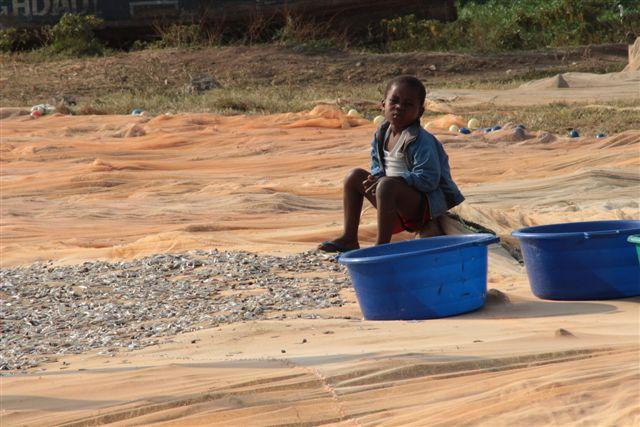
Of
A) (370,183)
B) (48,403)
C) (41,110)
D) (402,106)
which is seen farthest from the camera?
(41,110)

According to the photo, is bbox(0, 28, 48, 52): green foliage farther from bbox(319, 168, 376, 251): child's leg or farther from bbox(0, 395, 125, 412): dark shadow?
bbox(0, 395, 125, 412): dark shadow

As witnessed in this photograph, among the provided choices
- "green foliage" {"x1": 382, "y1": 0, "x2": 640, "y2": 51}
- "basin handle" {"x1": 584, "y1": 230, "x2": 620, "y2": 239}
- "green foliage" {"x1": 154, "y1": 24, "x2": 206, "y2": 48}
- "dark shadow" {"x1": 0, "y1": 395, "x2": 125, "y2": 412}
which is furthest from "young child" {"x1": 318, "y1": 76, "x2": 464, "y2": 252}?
"green foliage" {"x1": 382, "y1": 0, "x2": 640, "y2": 51}

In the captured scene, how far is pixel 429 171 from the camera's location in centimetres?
624

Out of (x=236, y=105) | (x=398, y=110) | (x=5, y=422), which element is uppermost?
(x=398, y=110)

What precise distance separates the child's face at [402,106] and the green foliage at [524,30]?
1448 cm

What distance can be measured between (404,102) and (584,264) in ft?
4.92

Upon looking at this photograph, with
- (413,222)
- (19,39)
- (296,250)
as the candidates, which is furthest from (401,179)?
(19,39)

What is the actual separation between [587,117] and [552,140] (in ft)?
5.98

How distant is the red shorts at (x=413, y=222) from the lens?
630 centimetres

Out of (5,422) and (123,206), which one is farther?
(123,206)

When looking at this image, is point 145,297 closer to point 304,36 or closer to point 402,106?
point 402,106

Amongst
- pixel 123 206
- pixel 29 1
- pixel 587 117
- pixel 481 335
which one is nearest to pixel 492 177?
pixel 123 206

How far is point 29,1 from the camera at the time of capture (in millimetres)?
20234

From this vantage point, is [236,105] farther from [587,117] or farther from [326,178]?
[326,178]
